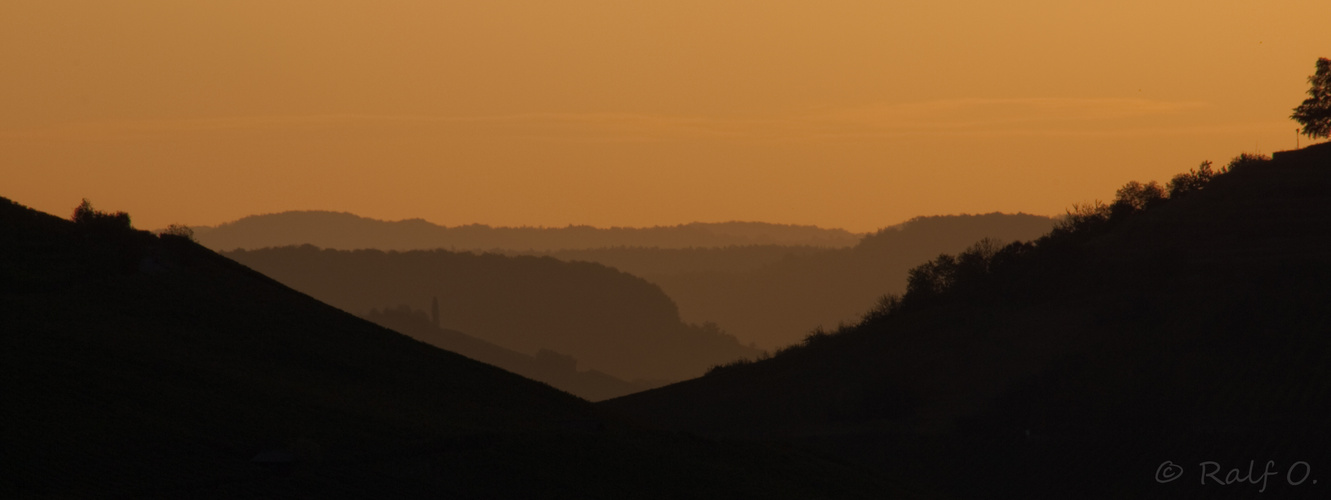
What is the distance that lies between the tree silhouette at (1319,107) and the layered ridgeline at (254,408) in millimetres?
84685

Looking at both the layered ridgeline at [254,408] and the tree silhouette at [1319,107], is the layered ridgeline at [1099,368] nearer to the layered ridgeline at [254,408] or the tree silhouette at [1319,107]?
the tree silhouette at [1319,107]

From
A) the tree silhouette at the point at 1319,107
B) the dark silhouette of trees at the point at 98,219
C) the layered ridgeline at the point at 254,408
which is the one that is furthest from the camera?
the tree silhouette at the point at 1319,107

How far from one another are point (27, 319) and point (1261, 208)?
89658mm

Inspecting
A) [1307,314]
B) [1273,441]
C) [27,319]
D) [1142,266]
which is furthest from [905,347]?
[27,319]

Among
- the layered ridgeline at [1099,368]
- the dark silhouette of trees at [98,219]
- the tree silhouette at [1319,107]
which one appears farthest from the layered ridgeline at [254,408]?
the tree silhouette at [1319,107]

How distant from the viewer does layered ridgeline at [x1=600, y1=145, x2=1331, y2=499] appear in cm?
6438

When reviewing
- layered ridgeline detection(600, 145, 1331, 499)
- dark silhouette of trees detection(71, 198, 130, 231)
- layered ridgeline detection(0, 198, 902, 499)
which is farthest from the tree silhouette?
dark silhouette of trees detection(71, 198, 130, 231)

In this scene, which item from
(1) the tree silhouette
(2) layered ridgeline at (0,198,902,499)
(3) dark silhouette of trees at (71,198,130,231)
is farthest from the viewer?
(1) the tree silhouette

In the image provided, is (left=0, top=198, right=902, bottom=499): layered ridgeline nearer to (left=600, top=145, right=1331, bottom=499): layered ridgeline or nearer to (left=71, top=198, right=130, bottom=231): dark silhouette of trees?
(left=71, top=198, right=130, bottom=231): dark silhouette of trees

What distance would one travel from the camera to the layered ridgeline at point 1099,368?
64.4 metres

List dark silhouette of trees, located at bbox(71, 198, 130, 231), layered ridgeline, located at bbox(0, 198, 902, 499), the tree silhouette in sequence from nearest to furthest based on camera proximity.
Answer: layered ridgeline, located at bbox(0, 198, 902, 499), dark silhouette of trees, located at bbox(71, 198, 130, 231), the tree silhouette

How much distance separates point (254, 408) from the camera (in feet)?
121

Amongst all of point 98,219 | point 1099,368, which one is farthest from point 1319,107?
point 98,219

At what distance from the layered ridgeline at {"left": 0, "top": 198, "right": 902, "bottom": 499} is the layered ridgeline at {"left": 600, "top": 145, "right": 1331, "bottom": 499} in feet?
60.4
